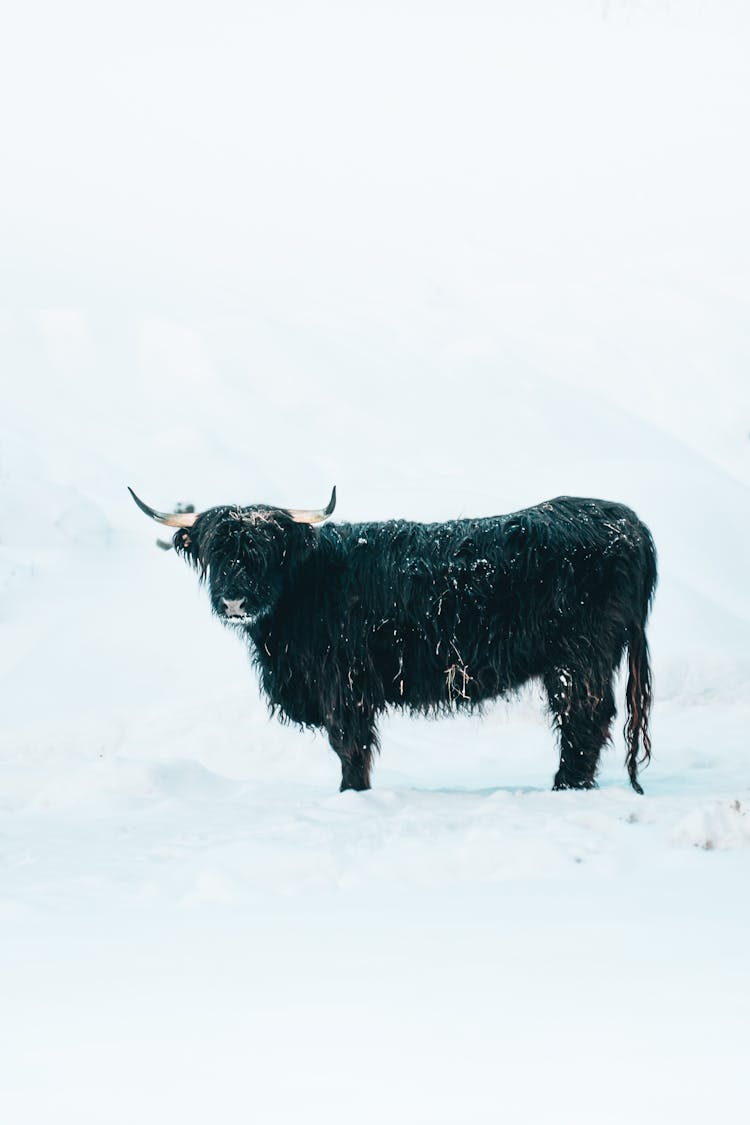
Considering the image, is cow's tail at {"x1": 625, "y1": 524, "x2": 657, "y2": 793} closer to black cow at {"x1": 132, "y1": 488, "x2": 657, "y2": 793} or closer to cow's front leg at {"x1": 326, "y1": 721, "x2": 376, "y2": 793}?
black cow at {"x1": 132, "y1": 488, "x2": 657, "y2": 793}

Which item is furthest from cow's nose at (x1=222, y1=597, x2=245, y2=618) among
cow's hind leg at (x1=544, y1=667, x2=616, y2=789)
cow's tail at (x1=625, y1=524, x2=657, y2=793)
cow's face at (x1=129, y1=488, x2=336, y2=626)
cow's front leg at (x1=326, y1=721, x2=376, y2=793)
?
cow's tail at (x1=625, y1=524, x2=657, y2=793)

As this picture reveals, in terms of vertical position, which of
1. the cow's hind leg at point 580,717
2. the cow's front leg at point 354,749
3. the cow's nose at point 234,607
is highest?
the cow's nose at point 234,607

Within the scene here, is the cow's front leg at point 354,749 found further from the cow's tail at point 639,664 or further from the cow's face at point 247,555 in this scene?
the cow's tail at point 639,664

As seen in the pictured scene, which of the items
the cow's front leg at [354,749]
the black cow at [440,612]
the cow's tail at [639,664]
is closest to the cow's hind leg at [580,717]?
the black cow at [440,612]

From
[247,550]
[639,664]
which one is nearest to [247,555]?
[247,550]

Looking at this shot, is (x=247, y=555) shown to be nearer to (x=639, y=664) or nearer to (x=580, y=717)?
(x=580, y=717)

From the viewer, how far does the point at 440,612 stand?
5.81 metres

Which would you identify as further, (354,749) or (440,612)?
(354,749)

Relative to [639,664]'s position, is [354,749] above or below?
below

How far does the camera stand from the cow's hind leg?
227 inches

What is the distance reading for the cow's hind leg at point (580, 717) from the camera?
575cm

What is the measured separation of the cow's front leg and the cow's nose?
2.16 ft

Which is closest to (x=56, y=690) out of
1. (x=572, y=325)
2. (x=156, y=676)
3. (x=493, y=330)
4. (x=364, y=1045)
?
(x=156, y=676)

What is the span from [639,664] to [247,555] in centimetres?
181
